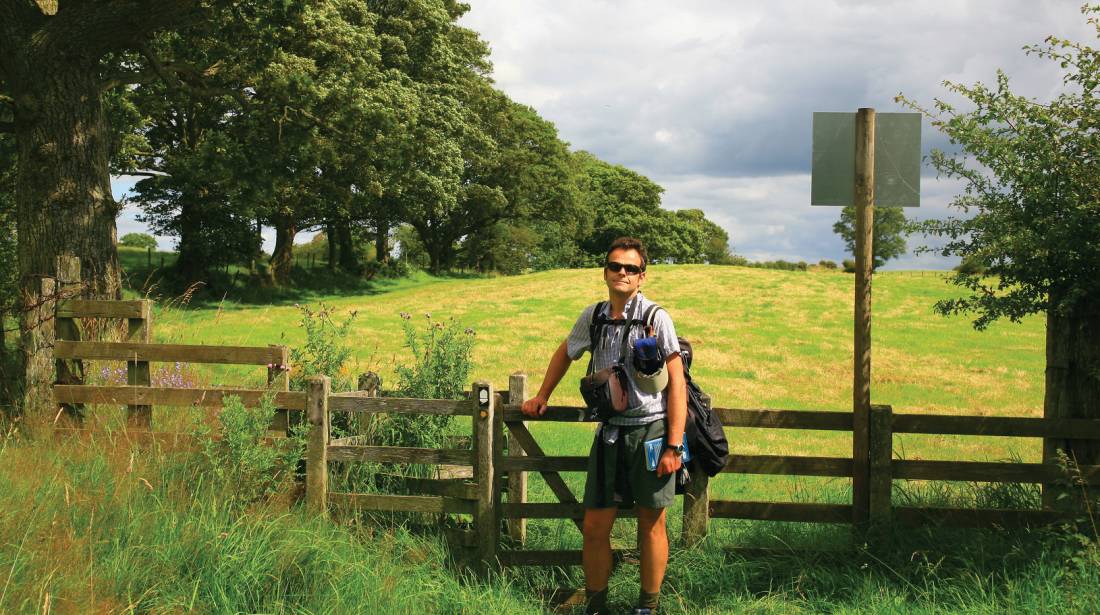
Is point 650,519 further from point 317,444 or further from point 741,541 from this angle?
point 317,444

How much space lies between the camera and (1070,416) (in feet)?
20.9

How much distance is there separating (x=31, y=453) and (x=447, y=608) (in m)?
3.73

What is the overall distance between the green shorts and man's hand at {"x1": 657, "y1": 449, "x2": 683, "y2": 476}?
0.06 meters

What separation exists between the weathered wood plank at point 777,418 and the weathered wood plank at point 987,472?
0.51 m

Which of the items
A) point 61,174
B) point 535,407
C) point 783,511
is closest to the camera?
point 535,407

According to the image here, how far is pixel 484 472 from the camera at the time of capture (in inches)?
241

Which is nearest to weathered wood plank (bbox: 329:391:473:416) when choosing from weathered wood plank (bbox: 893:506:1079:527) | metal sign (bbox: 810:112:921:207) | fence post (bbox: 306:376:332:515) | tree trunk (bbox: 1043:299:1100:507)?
fence post (bbox: 306:376:332:515)

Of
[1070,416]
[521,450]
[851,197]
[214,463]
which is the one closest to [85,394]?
[214,463]

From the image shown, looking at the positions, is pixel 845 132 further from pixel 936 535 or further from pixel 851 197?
pixel 936 535

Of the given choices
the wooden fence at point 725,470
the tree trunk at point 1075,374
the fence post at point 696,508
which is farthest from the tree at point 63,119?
the tree trunk at point 1075,374

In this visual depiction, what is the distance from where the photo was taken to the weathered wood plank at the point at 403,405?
620 centimetres

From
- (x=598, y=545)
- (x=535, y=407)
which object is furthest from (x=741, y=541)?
(x=535, y=407)

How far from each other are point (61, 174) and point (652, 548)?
984 centimetres

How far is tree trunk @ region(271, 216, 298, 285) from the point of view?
39487mm
